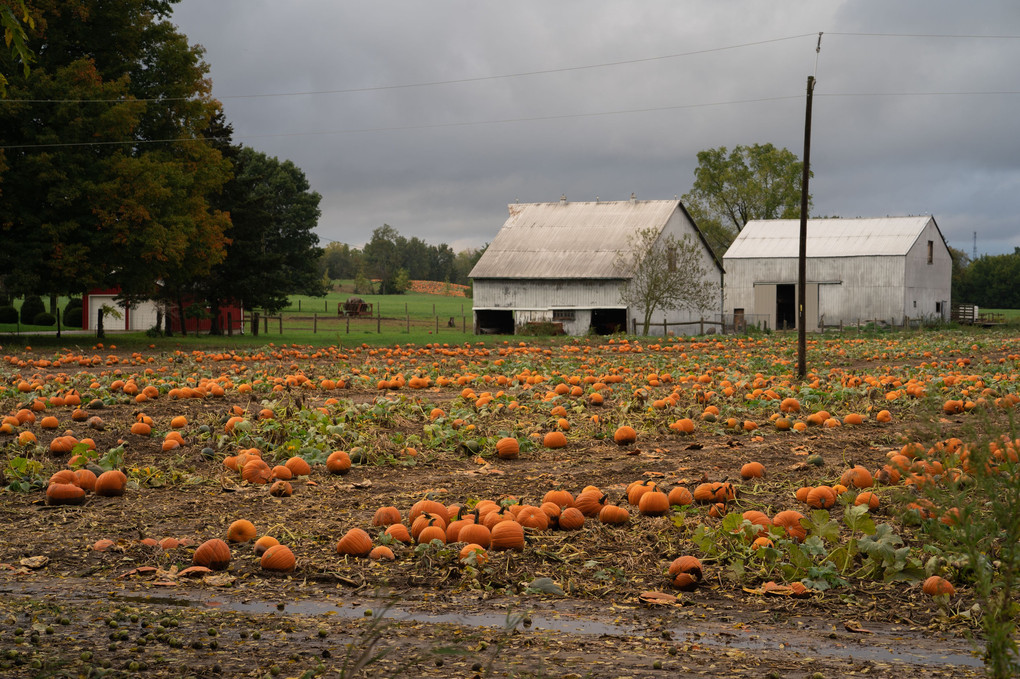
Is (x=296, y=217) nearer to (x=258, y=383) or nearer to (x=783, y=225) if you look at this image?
(x=783, y=225)

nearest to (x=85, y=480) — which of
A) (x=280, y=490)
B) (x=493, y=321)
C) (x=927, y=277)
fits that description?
(x=280, y=490)

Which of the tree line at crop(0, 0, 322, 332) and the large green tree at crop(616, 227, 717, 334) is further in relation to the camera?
the large green tree at crop(616, 227, 717, 334)

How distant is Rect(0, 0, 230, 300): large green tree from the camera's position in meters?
28.0

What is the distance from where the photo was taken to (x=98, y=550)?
5617mm

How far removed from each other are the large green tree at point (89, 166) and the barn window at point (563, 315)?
69.1 ft

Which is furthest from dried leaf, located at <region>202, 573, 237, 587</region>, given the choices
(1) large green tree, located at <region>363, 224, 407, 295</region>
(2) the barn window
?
(1) large green tree, located at <region>363, 224, 407, 295</region>

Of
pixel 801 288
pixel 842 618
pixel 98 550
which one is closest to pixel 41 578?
pixel 98 550

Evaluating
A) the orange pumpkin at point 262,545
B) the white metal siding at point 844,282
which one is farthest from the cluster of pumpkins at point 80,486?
the white metal siding at point 844,282

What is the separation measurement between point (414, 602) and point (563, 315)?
44.3 meters

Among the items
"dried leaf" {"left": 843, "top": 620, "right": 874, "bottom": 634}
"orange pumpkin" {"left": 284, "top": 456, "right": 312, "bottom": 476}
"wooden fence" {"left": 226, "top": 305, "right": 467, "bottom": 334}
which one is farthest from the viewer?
"wooden fence" {"left": 226, "top": 305, "right": 467, "bottom": 334}

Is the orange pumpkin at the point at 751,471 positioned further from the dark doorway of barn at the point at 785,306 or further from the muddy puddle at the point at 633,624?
the dark doorway of barn at the point at 785,306

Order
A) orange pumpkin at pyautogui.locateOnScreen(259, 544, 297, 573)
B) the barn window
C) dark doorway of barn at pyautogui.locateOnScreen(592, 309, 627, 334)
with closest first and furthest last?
orange pumpkin at pyautogui.locateOnScreen(259, 544, 297, 573) < dark doorway of barn at pyautogui.locateOnScreen(592, 309, 627, 334) < the barn window

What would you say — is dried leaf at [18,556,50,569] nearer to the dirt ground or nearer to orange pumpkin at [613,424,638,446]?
the dirt ground

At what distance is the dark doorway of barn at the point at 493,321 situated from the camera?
50.8m
